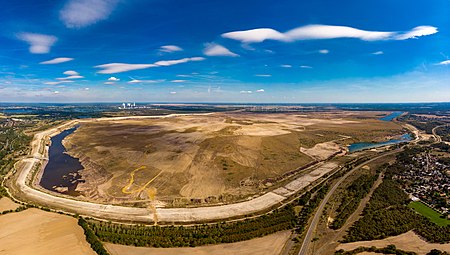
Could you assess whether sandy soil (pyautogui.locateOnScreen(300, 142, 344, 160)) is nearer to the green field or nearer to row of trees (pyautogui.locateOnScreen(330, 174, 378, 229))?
row of trees (pyautogui.locateOnScreen(330, 174, 378, 229))

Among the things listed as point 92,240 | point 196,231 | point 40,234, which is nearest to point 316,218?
point 196,231

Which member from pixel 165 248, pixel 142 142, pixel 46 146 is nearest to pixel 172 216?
pixel 165 248

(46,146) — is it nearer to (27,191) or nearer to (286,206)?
(27,191)

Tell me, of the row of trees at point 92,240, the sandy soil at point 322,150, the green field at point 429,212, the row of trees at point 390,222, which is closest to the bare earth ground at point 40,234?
the row of trees at point 92,240

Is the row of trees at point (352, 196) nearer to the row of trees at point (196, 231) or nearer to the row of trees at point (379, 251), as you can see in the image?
the row of trees at point (196, 231)

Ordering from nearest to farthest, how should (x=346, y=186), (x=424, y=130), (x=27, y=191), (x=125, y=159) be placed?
(x=27, y=191) < (x=346, y=186) < (x=125, y=159) < (x=424, y=130)

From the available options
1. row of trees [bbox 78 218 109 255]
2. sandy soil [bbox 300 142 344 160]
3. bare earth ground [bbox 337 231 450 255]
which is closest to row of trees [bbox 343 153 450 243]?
bare earth ground [bbox 337 231 450 255]

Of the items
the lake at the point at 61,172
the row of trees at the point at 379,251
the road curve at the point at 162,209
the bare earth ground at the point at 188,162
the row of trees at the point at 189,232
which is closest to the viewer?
the row of trees at the point at 379,251
